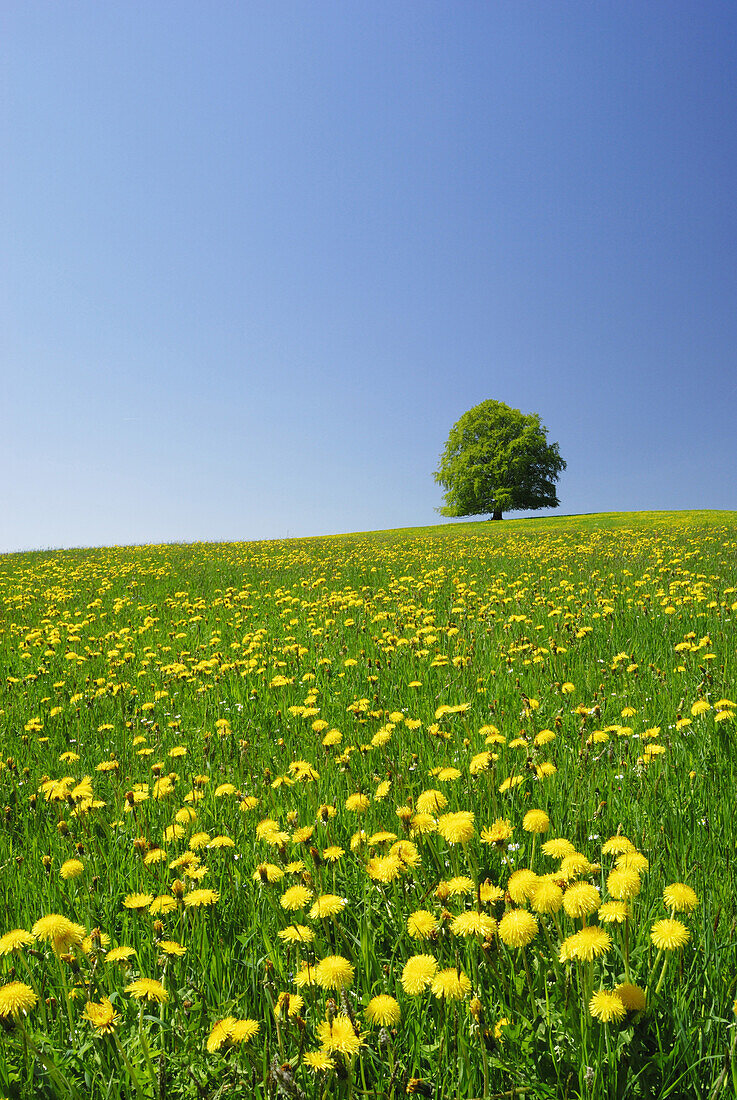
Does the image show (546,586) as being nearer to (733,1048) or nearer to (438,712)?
(438,712)

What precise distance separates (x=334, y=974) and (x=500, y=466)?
174ft

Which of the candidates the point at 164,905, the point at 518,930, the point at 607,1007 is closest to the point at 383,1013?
the point at 518,930

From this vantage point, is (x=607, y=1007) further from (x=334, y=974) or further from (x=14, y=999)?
(x=14, y=999)

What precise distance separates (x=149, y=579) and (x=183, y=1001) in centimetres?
1139

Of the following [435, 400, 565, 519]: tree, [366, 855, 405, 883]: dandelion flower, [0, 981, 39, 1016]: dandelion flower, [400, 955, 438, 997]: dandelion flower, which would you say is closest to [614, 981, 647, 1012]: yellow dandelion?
[400, 955, 438, 997]: dandelion flower

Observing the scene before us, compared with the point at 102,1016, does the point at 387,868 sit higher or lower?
higher

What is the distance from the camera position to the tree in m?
52.3

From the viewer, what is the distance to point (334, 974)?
1.54 m

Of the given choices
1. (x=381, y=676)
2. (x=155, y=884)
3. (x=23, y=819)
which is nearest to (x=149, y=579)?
(x=381, y=676)

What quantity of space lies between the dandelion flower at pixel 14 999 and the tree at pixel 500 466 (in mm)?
51506

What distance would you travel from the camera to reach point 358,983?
1855mm

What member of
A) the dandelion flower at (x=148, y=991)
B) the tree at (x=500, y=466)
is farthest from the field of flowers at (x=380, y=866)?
the tree at (x=500, y=466)

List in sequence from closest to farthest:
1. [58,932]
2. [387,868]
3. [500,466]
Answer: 1. [58,932]
2. [387,868]
3. [500,466]

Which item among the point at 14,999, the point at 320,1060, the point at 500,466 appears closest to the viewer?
the point at 320,1060
